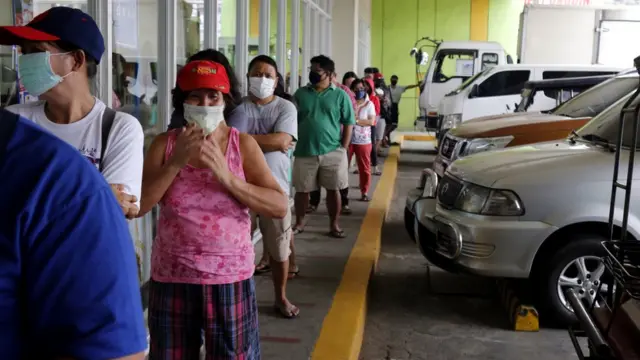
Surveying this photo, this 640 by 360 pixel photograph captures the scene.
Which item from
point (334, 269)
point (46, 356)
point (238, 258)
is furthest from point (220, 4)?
point (46, 356)

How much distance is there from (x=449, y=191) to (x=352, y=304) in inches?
50.0

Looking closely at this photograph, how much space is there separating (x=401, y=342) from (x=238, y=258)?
9.13ft

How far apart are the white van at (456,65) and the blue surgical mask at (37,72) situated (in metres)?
16.7

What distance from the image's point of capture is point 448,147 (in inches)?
363

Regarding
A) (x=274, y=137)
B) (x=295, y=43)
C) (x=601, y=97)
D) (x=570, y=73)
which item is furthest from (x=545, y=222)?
(x=570, y=73)

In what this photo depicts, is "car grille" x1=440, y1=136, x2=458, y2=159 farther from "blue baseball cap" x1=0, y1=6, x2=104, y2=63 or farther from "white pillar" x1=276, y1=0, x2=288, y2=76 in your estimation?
"blue baseball cap" x1=0, y1=6, x2=104, y2=63

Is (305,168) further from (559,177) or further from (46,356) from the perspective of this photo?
(46,356)

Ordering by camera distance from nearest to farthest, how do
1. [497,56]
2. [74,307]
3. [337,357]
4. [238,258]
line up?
[74,307] < [238,258] < [337,357] < [497,56]

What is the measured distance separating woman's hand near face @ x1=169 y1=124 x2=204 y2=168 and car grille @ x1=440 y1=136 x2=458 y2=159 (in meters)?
6.21

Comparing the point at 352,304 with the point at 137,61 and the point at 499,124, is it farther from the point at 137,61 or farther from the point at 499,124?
the point at 499,124

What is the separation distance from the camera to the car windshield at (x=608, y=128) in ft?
18.4

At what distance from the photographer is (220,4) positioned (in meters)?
7.10

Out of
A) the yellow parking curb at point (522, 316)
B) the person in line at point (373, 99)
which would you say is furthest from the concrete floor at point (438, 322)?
the person in line at point (373, 99)

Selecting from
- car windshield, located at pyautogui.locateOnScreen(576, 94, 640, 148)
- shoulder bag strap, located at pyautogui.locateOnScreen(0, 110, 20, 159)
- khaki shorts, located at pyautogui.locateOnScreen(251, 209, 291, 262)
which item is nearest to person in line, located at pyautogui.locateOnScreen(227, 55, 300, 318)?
khaki shorts, located at pyautogui.locateOnScreen(251, 209, 291, 262)
